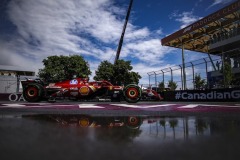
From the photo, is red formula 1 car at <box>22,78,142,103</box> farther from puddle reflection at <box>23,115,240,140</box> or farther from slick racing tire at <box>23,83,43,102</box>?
puddle reflection at <box>23,115,240,140</box>

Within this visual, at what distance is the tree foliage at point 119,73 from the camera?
28109mm

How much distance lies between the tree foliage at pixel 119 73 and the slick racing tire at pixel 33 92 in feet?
60.7

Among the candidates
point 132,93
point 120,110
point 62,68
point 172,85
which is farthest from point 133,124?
point 62,68

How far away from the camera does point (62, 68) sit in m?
30.6

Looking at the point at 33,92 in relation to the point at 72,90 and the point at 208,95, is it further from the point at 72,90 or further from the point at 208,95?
the point at 208,95

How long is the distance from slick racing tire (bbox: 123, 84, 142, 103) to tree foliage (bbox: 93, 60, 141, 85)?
17878mm

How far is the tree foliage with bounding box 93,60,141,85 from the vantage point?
28.1 m

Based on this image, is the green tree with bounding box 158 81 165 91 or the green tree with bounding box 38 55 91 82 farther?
the green tree with bounding box 38 55 91 82

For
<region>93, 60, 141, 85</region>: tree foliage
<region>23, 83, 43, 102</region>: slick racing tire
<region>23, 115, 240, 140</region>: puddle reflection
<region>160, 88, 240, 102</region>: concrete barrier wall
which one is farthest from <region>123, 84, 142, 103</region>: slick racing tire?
<region>93, 60, 141, 85</region>: tree foliage

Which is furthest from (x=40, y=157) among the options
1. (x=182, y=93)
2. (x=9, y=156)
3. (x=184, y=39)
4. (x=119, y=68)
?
(x=184, y=39)

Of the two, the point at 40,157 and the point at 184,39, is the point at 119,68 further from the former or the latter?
the point at 40,157

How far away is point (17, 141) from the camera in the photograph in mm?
1687

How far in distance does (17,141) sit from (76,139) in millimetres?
504

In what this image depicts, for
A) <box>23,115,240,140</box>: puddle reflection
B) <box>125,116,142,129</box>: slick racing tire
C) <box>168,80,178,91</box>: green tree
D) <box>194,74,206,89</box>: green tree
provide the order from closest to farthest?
1. <box>23,115,240,140</box>: puddle reflection
2. <box>125,116,142,129</box>: slick racing tire
3. <box>194,74,206,89</box>: green tree
4. <box>168,80,178,91</box>: green tree
